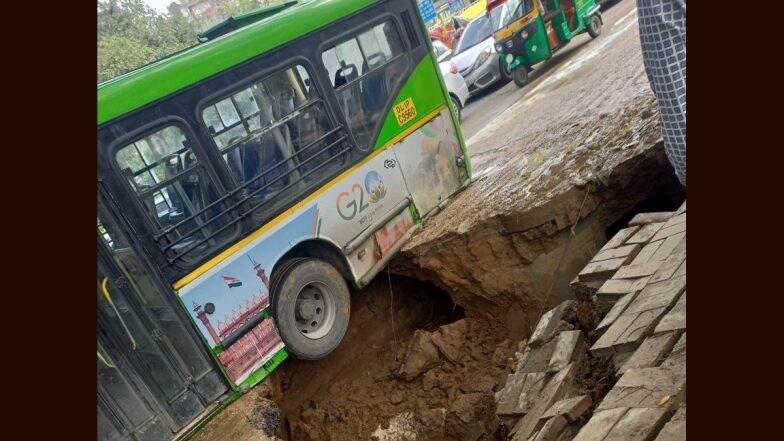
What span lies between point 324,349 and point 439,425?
1.23 meters

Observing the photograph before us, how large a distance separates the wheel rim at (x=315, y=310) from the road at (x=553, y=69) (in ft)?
21.6

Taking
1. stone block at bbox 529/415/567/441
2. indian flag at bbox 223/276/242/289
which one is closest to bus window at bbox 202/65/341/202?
indian flag at bbox 223/276/242/289

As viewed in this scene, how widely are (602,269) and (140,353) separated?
3468mm

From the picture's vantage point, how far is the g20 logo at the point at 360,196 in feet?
18.4

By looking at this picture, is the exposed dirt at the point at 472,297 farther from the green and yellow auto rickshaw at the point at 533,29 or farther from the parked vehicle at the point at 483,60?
the parked vehicle at the point at 483,60

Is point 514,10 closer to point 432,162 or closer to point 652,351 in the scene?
point 432,162

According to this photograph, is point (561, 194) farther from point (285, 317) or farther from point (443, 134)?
point (285, 317)

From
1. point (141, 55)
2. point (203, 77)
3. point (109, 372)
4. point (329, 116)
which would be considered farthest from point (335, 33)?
point (141, 55)

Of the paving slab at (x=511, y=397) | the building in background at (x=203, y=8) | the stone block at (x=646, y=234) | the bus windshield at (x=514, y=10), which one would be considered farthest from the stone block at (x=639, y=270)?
the building in background at (x=203, y=8)

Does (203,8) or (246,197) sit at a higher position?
(203,8)

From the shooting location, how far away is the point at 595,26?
1489 centimetres

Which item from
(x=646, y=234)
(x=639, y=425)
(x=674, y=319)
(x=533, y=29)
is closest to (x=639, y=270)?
(x=646, y=234)

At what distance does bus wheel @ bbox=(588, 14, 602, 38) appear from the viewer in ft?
48.1

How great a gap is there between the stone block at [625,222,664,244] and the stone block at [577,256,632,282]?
25cm
